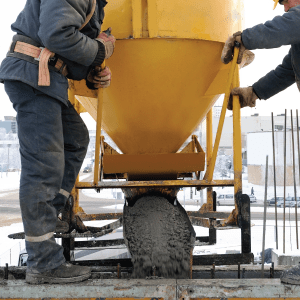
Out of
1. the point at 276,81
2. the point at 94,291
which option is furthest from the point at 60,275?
the point at 276,81

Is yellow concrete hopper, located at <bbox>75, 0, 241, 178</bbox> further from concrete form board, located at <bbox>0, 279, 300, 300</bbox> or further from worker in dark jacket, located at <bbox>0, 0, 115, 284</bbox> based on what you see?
concrete form board, located at <bbox>0, 279, 300, 300</bbox>

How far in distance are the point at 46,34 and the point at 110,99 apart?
3.48 feet

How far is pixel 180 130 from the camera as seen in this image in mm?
2984

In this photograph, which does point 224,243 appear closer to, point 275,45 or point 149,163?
point 149,163

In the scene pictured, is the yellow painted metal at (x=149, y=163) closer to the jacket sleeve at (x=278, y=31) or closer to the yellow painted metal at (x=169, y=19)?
the yellow painted metal at (x=169, y=19)

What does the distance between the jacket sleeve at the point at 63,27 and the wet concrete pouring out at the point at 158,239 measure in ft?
3.97

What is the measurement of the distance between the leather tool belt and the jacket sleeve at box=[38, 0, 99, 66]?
78 mm

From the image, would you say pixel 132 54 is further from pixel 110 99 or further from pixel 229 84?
pixel 229 84

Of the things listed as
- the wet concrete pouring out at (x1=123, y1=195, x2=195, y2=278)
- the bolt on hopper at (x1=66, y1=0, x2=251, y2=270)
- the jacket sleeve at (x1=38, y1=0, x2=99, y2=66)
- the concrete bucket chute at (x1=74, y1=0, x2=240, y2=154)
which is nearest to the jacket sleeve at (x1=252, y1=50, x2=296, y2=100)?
the bolt on hopper at (x1=66, y1=0, x2=251, y2=270)

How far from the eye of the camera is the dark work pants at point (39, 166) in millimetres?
1793

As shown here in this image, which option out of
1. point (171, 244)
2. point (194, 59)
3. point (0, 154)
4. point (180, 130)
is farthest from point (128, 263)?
point (0, 154)

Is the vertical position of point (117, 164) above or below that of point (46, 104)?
below

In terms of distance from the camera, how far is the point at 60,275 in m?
1.77

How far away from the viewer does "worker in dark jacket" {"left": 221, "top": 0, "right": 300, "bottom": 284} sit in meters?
2.08
